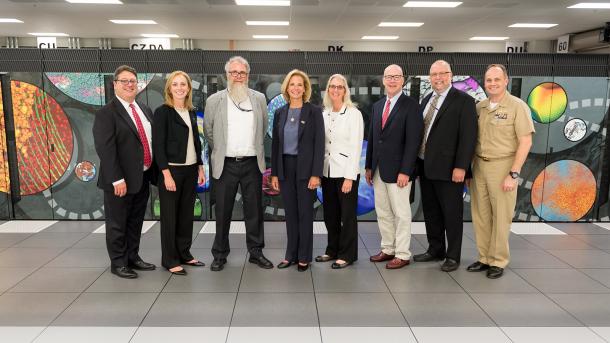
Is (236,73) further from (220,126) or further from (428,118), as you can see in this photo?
(428,118)

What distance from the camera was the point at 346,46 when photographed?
17.0m

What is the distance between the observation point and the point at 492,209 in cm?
352

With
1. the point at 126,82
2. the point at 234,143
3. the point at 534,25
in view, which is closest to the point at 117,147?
the point at 126,82

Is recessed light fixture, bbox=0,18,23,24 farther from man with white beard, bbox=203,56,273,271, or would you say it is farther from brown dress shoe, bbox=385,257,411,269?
brown dress shoe, bbox=385,257,411,269

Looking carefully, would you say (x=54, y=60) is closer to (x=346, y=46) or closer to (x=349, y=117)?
(x=349, y=117)

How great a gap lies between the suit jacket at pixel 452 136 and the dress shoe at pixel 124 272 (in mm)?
2494

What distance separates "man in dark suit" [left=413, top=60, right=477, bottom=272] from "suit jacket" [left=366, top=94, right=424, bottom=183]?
121 mm

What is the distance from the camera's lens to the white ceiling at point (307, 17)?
997 centimetres

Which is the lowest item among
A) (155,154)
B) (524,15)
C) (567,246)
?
(567,246)

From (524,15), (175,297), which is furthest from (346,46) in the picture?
(175,297)

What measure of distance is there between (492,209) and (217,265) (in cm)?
230

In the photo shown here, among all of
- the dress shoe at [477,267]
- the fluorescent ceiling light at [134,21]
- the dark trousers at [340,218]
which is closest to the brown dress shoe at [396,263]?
the dark trousers at [340,218]

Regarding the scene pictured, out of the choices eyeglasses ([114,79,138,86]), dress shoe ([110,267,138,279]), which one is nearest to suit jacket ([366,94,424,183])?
eyeglasses ([114,79,138,86])
